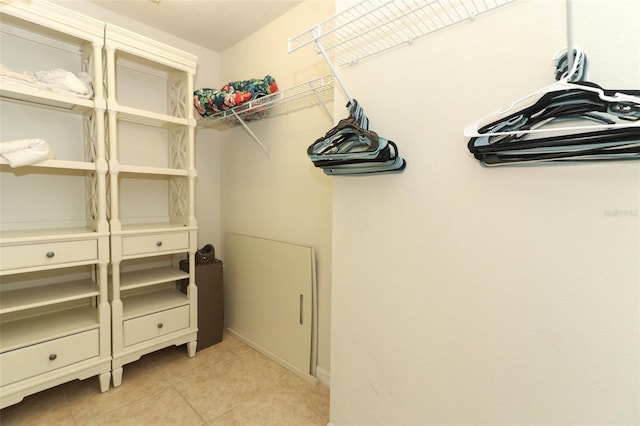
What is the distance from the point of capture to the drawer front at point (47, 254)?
145 centimetres

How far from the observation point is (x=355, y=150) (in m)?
1.16

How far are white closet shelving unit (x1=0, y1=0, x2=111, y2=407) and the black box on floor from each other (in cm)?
60

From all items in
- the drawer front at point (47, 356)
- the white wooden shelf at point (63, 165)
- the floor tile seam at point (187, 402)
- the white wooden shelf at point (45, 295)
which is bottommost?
the floor tile seam at point (187, 402)

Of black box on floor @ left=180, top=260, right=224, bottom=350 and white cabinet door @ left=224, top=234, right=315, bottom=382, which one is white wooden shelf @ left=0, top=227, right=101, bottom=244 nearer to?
black box on floor @ left=180, top=260, right=224, bottom=350

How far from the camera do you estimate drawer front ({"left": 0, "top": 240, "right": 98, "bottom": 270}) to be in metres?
1.45

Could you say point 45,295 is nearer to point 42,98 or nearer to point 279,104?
point 42,98

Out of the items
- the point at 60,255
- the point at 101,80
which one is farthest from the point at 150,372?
the point at 101,80

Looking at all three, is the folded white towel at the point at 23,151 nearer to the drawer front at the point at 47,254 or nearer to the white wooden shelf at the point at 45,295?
the drawer front at the point at 47,254

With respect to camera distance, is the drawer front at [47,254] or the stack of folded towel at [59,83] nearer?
the drawer front at [47,254]

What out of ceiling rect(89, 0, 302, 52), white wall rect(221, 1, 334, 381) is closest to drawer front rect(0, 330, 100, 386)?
white wall rect(221, 1, 334, 381)

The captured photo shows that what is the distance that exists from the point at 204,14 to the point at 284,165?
1.26 meters

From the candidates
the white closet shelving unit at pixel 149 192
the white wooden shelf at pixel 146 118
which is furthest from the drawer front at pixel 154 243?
the white wooden shelf at pixel 146 118

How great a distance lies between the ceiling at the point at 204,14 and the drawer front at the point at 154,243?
5.34 ft

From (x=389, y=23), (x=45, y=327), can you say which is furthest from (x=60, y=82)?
(x=389, y=23)
